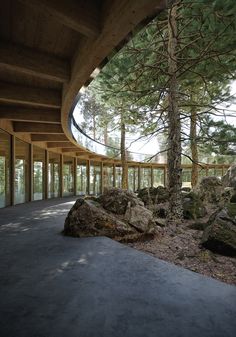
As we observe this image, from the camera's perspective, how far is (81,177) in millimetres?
17797

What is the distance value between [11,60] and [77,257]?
2.92 metres

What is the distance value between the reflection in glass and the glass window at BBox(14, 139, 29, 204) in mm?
890

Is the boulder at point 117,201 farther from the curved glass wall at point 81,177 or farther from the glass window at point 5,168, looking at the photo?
the curved glass wall at point 81,177

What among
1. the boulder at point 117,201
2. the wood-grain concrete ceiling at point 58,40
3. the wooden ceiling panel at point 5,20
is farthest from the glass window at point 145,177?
the wooden ceiling panel at point 5,20

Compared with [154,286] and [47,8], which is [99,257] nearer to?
[154,286]

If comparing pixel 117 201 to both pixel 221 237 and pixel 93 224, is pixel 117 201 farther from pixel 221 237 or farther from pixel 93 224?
pixel 221 237

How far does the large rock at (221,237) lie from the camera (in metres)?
3.71

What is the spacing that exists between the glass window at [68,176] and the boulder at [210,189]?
884cm

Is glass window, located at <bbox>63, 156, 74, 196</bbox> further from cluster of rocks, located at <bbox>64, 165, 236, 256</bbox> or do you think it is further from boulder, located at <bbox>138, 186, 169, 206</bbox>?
cluster of rocks, located at <bbox>64, 165, 236, 256</bbox>

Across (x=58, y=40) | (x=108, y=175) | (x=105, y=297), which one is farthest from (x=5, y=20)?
(x=108, y=175)

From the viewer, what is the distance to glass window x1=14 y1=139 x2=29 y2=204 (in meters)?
9.80

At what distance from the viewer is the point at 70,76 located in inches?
159

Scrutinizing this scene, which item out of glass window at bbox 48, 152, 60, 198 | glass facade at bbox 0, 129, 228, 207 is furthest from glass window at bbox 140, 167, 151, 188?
glass window at bbox 48, 152, 60, 198

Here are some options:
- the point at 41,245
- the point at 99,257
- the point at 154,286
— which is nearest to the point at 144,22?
the point at 154,286
